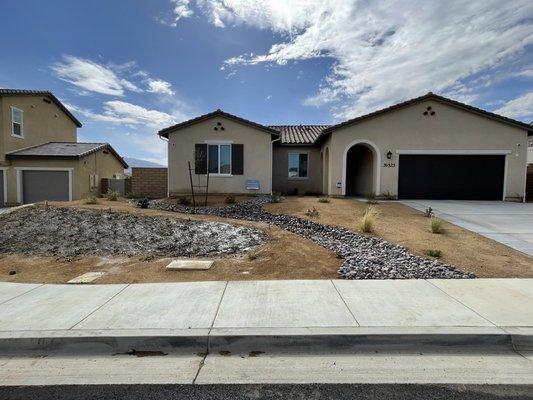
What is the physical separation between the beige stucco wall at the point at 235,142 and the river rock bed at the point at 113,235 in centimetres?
677

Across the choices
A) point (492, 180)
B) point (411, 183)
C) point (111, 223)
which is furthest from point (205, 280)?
point (492, 180)

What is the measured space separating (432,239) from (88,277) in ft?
26.8

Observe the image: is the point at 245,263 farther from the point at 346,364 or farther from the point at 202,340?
the point at 346,364

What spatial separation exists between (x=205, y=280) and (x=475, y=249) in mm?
6371

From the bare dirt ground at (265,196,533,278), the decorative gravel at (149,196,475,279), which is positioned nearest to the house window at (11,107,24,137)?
the bare dirt ground at (265,196,533,278)

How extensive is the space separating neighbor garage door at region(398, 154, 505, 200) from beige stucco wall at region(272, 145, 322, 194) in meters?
5.09

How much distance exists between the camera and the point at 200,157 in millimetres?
17219

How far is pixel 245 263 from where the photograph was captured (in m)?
6.91

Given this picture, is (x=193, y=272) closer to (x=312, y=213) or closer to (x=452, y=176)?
(x=312, y=213)

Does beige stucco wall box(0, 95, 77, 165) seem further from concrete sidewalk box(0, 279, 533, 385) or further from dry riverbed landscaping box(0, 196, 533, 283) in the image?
concrete sidewalk box(0, 279, 533, 385)

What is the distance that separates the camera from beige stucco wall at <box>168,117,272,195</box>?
17266 mm

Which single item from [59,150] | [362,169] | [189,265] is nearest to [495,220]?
[362,169]

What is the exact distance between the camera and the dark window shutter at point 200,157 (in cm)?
1725

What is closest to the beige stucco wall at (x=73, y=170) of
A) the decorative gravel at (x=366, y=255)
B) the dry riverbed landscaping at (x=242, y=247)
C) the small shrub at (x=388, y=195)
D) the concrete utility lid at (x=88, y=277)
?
the dry riverbed landscaping at (x=242, y=247)
